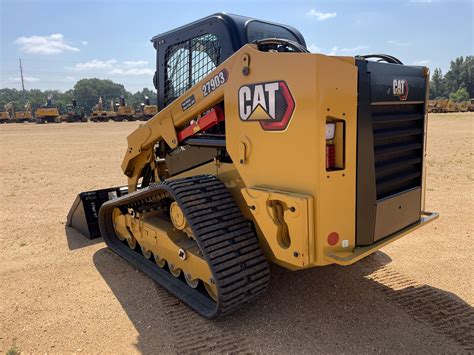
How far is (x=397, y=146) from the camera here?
3.29 metres

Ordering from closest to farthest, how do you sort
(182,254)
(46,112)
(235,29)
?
(182,254)
(235,29)
(46,112)

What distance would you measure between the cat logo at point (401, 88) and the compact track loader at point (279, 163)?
2 centimetres

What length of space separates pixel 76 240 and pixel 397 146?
4.41 m

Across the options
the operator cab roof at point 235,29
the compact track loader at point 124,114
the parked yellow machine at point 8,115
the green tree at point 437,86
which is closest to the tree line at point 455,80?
the green tree at point 437,86

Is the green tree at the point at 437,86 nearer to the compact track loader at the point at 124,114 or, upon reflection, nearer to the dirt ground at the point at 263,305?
the compact track loader at the point at 124,114

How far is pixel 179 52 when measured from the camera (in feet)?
14.7

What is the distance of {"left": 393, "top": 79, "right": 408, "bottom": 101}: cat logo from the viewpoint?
3129 millimetres

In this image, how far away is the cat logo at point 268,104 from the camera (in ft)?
9.18

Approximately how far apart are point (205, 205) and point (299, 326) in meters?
1.26

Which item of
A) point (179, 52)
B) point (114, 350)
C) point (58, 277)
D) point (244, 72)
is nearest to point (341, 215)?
point (244, 72)

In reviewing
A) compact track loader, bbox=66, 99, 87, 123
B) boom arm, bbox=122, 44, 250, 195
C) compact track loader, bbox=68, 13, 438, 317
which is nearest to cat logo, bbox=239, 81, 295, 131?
compact track loader, bbox=68, 13, 438, 317

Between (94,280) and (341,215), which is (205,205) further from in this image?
(94,280)

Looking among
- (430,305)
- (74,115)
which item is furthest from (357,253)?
(74,115)

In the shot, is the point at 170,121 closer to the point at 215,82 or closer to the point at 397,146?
the point at 215,82
